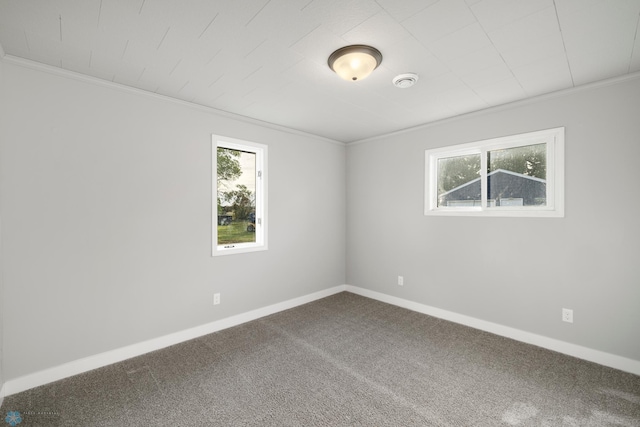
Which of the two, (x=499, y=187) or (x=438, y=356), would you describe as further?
(x=499, y=187)

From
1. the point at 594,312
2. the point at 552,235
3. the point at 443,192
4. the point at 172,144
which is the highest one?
the point at 172,144

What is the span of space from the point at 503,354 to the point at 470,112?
252cm

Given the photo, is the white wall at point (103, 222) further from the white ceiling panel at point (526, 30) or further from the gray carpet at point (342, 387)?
the white ceiling panel at point (526, 30)

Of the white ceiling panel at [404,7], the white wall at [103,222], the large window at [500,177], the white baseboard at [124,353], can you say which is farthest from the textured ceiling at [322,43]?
the white baseboard at [124,353]

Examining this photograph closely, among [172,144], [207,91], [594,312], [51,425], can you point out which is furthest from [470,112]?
[51,425]

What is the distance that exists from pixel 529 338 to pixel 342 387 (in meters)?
2.07

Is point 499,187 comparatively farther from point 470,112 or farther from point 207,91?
point 207,91

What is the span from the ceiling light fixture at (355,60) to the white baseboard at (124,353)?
2843mm

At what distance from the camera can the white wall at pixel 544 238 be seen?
2443mm

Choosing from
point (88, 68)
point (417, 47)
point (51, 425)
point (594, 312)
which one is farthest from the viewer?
point (594, 312)

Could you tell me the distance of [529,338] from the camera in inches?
115

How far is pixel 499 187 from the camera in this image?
3.23m

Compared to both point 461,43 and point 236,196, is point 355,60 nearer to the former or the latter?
point 461,43

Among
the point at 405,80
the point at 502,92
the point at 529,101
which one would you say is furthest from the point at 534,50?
the point at 529,101
